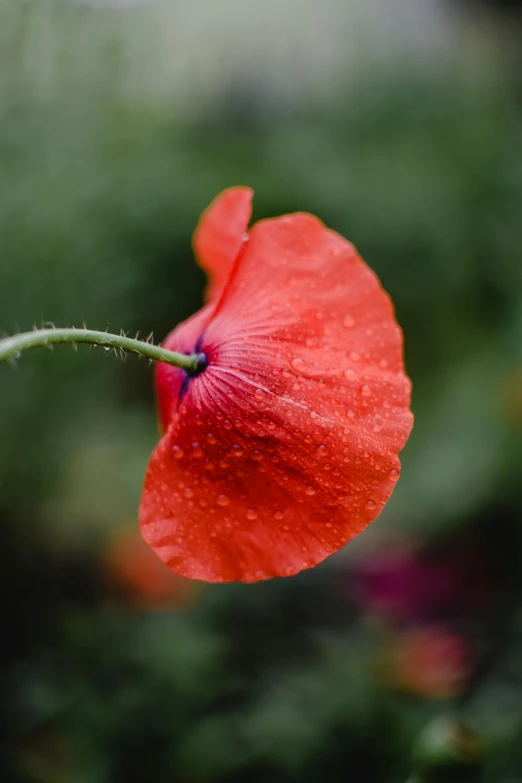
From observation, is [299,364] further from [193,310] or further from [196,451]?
[193,310]

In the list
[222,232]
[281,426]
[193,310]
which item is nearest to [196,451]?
[281,426]

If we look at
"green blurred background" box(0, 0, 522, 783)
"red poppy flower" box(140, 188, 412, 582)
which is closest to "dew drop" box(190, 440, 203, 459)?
"red poppy flower" box(140, 188, 412, 582)

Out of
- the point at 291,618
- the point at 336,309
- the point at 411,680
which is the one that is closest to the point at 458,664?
the point at 411,680

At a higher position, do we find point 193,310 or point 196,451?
point 196,451

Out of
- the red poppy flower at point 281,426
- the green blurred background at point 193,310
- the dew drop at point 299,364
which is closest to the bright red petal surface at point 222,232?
the red poppy flower at point 281,426

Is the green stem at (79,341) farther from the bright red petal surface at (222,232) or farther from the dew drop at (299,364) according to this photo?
the bright red petal surface at (222,232)

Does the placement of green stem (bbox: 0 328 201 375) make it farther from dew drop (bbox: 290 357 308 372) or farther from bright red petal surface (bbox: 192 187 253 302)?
bright red petal surface (bbox: 192 187 253 302)

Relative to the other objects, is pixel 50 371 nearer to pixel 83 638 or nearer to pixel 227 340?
pixel 83 638
